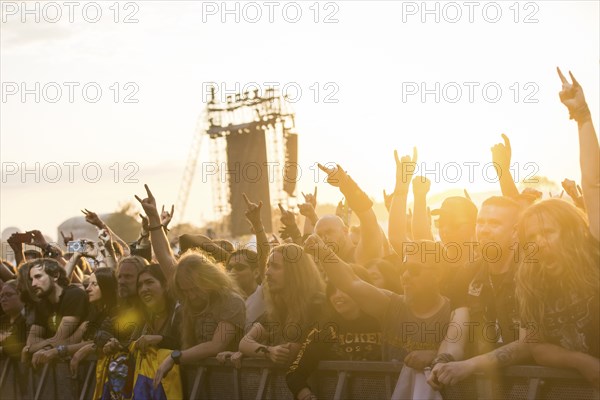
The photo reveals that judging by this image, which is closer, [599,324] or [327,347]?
[599,324]

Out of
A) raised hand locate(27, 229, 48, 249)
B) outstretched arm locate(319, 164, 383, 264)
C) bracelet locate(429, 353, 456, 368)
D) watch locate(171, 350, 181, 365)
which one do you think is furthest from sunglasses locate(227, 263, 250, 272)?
raised hand locate(27, 229, 48, 249)

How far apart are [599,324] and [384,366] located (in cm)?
149

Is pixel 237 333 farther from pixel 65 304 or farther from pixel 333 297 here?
pixel 65 304

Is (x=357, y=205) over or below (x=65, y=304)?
over

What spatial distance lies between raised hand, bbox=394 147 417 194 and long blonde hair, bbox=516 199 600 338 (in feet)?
8.49

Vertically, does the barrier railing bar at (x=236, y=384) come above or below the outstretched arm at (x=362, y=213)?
below

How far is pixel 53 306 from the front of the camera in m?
10.7

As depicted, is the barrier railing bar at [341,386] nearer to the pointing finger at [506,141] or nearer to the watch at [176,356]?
the watch at [176,356]

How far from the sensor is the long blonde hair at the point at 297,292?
24.9 ft

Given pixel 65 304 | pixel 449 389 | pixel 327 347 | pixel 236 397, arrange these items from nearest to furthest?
pixel 449 389, pixel 327 347, pixel 236 397, pixel 65 304

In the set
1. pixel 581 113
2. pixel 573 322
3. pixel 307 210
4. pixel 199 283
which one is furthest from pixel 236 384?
pixel 581 113

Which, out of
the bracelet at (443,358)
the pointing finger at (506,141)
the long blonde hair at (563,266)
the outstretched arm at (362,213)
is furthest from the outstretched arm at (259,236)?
the long blonde hair at (563,266)

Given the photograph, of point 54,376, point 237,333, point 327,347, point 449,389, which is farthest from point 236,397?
point 54,376

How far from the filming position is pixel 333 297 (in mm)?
7422
